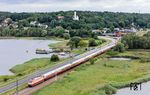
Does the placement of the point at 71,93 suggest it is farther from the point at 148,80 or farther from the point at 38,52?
the point at 38,52

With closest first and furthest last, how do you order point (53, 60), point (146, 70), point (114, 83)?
point (114, 83), point (146, 70), point (53, 60)

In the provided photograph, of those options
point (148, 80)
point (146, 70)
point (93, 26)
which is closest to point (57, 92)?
point (148, 80)

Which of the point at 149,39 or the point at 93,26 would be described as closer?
the point at 149,39

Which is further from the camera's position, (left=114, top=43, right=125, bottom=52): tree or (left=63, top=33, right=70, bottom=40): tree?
(left=63, top=33, right=70, bottom=40): tree

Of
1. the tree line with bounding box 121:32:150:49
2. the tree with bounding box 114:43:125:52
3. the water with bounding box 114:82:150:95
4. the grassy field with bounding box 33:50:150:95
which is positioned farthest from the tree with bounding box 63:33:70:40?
the water with bounding box 114:82:150:95

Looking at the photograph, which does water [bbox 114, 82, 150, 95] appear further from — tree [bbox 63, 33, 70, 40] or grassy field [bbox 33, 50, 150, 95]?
tree [bbox 63, 33, 70, 40]

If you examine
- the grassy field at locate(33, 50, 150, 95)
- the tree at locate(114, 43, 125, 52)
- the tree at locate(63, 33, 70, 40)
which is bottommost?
the tree at locate(63, 33, 70, 40)

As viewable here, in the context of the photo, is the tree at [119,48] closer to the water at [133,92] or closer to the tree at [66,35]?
the water at [133,92]

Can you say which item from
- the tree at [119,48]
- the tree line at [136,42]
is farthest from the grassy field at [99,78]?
the tree line at [136,42]
